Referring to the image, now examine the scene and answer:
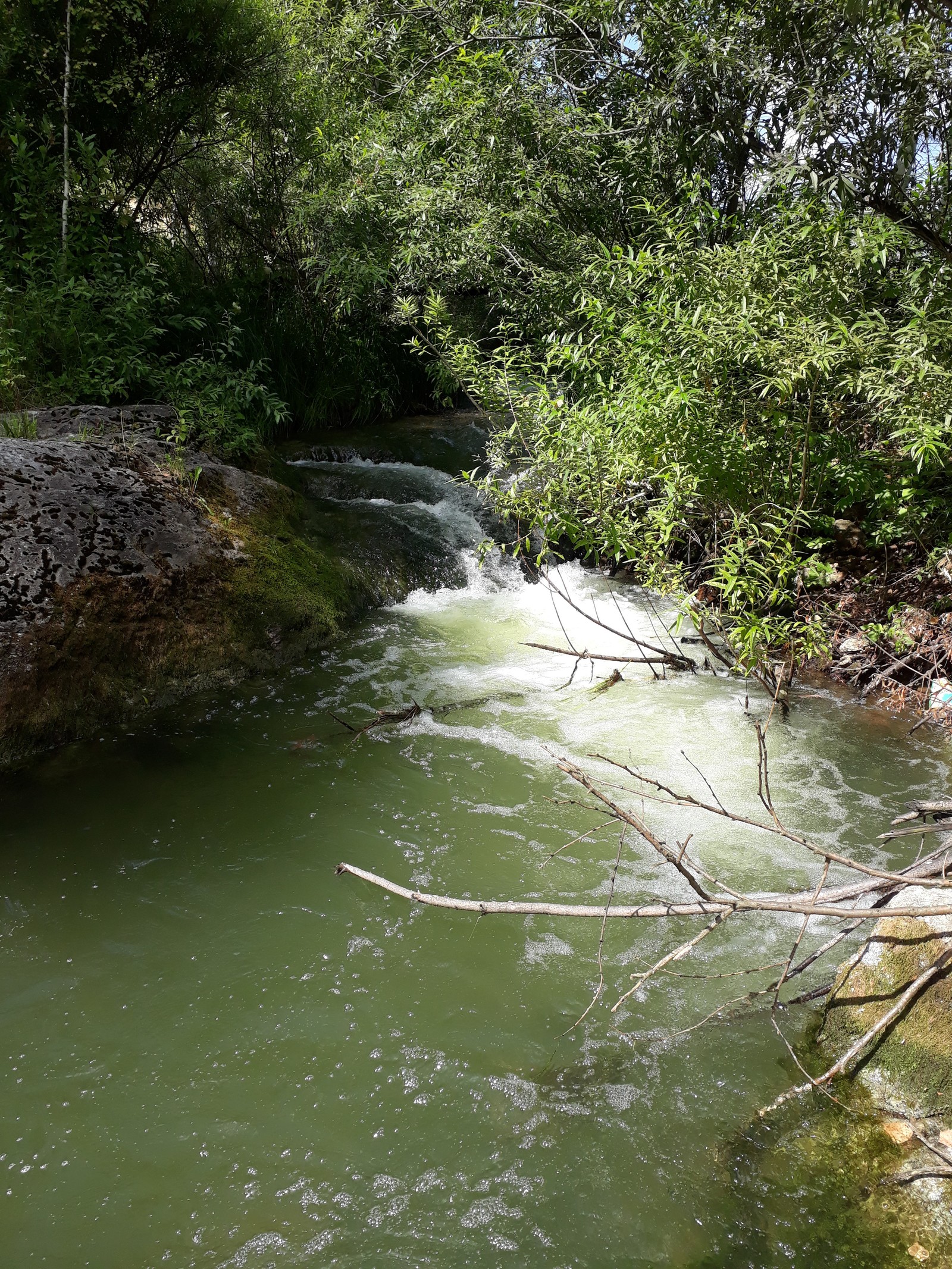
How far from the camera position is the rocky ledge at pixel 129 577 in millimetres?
4047

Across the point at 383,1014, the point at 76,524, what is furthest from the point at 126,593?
the point at 383,1014

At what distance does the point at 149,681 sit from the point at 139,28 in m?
6.64

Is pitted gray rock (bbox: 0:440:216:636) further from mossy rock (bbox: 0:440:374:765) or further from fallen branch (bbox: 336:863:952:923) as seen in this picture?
fallen branch (bbox: 336:863:952:923)

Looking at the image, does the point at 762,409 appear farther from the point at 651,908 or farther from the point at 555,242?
the point at 651,908

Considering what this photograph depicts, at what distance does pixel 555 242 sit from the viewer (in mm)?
6156

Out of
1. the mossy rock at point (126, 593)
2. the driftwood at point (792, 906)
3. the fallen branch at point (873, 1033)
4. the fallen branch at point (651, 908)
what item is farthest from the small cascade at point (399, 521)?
the fallen branch at point (873, 1033)

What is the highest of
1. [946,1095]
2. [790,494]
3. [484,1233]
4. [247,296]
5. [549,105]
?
[549,105]

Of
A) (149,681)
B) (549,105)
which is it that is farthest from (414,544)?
(549,105)

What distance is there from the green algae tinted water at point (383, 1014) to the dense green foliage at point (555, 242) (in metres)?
1.48

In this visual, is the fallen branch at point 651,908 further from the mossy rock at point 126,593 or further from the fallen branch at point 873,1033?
the mossy rock at point 126,593

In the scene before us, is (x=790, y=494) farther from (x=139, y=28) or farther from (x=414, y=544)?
(x=139, y=28)

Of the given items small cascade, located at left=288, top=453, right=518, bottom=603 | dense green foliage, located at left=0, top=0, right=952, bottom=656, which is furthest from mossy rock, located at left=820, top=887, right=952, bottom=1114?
small cascade, located at left=288, top=453, right=518, bottom=603

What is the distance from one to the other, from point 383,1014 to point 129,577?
10.1ft

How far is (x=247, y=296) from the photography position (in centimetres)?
877
